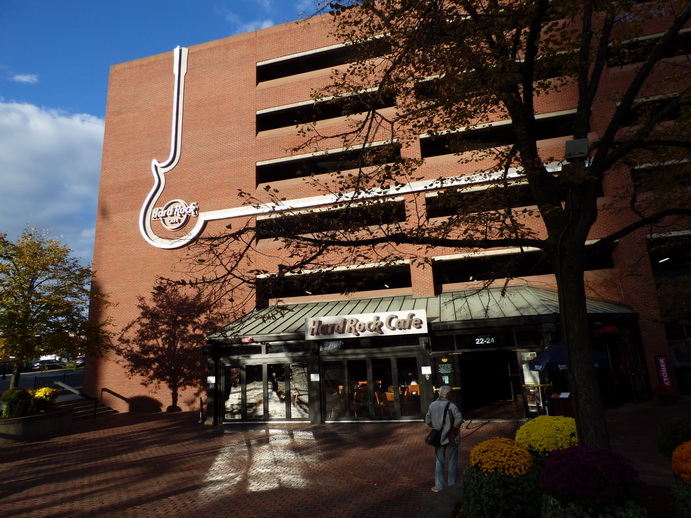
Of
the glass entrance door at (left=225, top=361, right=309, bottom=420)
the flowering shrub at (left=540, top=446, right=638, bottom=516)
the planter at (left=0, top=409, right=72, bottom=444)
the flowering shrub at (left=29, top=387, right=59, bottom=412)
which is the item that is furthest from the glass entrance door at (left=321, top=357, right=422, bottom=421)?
the flowering shrub at (left=540, top=446, right=638, bottom=516)

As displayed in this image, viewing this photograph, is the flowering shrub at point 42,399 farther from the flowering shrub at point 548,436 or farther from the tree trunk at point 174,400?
the flowering shrub at point 548,436

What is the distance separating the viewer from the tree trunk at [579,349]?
6.19 meters

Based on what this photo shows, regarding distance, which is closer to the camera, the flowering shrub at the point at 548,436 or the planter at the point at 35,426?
the flowering shrub at the point at 548,436

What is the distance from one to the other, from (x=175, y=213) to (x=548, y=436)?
71.1 ft

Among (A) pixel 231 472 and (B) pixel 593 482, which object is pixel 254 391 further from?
(B) pixel 593 482

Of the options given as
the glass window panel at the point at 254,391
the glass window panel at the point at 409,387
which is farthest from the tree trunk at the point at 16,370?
the glass window panel at the point at 409,387

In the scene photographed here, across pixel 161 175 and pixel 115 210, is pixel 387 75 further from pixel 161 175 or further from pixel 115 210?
pixel 115 210

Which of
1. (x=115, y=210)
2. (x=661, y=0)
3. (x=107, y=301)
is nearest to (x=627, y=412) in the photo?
(x=661, y=0)

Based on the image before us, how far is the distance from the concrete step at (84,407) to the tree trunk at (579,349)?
21.7m

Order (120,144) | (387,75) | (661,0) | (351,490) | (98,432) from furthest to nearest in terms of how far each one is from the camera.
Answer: (120,144)
(98,432)
(351,490)
(661,0)
(387,75)

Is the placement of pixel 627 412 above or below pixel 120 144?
below

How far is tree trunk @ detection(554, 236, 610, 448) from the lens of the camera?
6.19 m

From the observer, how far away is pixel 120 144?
86.6ft

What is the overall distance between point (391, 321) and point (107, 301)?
589 inches
